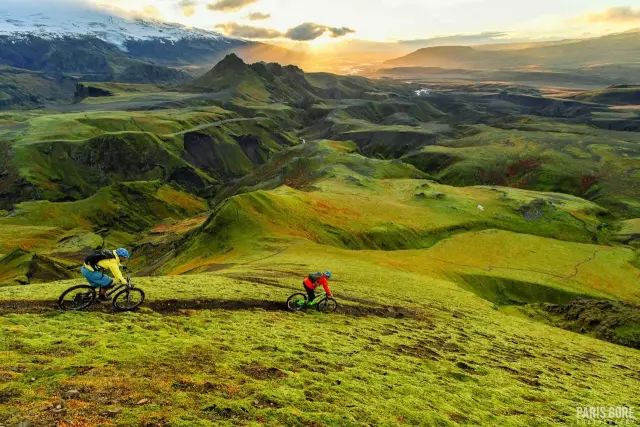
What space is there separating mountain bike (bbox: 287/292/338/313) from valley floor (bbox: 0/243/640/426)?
1222mm

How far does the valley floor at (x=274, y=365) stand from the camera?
19016 mm

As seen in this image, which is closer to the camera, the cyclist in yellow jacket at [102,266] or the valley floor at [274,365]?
the valley floor at [274,365]

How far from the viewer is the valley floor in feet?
62.4

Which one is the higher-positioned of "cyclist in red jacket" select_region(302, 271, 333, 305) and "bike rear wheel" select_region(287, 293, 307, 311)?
"cyclist in red jacket" select_region(302, 271, 333, 305)

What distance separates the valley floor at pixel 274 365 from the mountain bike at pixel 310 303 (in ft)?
4.01

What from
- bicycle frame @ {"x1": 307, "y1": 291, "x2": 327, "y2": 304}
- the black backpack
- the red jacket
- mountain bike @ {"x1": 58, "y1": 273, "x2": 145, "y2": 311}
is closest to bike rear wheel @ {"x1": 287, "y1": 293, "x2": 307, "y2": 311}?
bicycle frame @ {"x1": 307, "y1": 291, "x2": 327, "y2": 304}

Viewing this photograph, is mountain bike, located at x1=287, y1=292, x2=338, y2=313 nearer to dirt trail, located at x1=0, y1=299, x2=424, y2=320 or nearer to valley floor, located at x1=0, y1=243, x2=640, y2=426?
dirt trail, located at x1=0, y1=299, x2=424, y2=320

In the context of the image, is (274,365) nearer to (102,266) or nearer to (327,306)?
(102,266)

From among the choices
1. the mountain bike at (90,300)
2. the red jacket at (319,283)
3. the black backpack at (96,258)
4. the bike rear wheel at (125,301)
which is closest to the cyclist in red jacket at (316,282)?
the red jacket at (319,283)

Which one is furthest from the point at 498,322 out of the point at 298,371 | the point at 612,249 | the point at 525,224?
the point at 525,224

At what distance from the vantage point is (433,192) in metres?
192

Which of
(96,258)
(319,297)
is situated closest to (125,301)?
(96,258)

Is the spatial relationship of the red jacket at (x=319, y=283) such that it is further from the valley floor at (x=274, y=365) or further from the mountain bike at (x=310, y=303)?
the valley floor at (x=274, y=365)

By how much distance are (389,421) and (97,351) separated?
15.1 m
